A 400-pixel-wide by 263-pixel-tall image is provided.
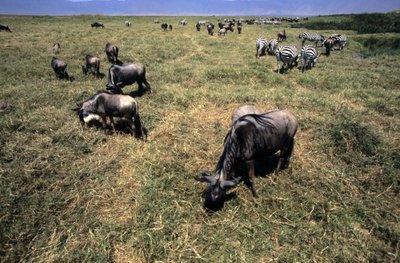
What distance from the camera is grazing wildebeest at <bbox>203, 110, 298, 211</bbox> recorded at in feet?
21.5

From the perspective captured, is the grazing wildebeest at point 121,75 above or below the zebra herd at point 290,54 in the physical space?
below

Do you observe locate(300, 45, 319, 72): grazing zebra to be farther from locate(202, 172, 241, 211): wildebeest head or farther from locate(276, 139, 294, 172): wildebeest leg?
locate(202, 172, 241, 211): wildebeest head

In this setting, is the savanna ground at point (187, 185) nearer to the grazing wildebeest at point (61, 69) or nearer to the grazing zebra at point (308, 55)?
the grazing wildebeest at point (61, 69)

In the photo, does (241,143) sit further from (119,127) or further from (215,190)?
(119,127)

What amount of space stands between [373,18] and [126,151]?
67.5m

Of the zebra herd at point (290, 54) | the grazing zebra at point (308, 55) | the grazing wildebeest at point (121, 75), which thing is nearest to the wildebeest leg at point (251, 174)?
the grazing wildebeest at point (121, 75)

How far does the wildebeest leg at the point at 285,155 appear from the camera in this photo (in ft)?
25.5

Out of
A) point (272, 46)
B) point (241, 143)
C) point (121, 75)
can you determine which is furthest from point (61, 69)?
point (272, 46)

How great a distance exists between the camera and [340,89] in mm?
14898

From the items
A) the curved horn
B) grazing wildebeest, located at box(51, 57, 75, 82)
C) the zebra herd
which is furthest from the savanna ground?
the zebra herd

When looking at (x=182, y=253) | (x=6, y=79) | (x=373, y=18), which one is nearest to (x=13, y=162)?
(x=182, y=253)

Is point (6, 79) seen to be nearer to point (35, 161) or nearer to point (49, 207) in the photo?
point (35, 161)

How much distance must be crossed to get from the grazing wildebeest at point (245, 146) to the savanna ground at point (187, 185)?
483mm

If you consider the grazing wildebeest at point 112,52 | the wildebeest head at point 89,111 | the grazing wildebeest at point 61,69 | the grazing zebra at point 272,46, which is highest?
the grazing zebra at point 272,46
